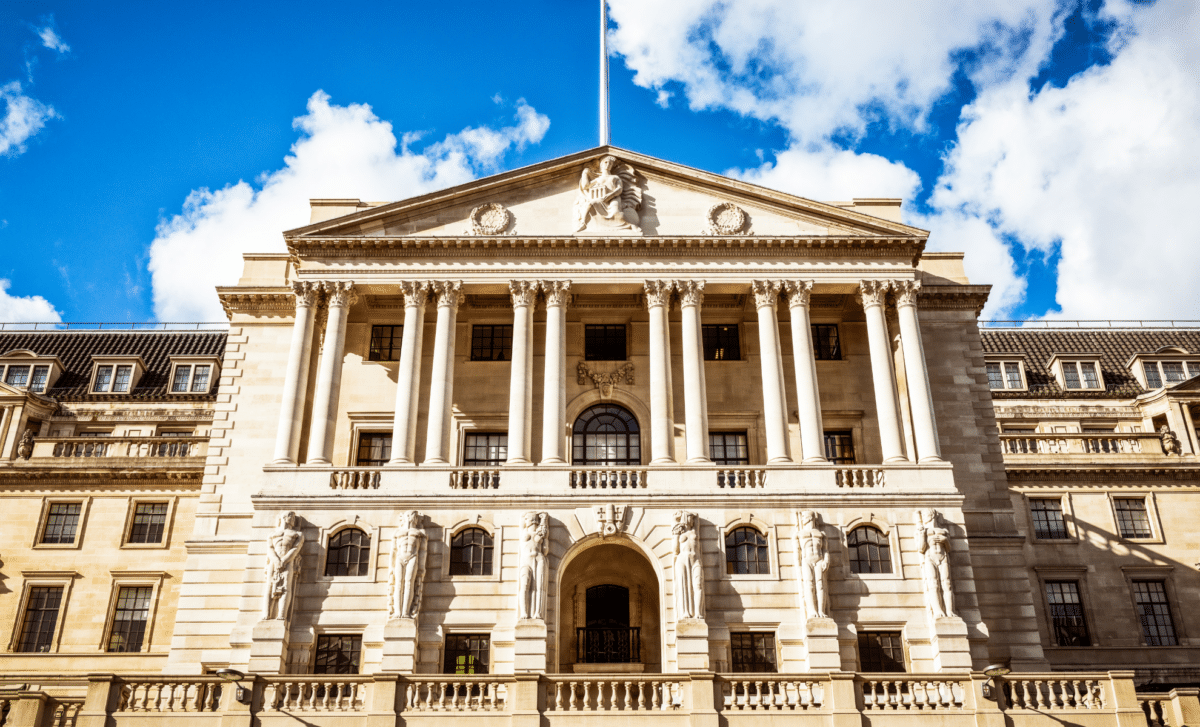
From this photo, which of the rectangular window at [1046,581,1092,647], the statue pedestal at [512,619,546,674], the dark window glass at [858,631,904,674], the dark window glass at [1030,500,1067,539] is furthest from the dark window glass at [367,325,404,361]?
the rectangular window at [1046,581,1092,647]

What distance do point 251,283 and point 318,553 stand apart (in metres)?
15.4

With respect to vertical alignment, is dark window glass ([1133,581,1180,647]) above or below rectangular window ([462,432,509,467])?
below

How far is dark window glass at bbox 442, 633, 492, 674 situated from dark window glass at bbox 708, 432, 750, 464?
12269 mm

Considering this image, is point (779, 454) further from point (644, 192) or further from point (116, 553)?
point (116, 553)

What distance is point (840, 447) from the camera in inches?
1601

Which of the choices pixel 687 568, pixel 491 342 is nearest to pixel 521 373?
pixel 491 342

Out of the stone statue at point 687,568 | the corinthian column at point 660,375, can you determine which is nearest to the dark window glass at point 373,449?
the corinthian column at point 660,375

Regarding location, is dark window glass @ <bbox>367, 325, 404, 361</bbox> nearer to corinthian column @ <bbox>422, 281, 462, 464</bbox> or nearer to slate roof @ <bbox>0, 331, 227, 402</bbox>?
corinthian column @ <bbox>422, 281, 462, 464</bbox>

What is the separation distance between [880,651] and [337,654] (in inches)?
722

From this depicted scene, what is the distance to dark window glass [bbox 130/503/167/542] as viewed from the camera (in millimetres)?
49656

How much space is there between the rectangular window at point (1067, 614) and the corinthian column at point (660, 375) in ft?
86.0

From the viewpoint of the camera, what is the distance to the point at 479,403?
1607 inches

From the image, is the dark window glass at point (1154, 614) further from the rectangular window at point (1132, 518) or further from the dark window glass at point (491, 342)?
the dark window glass at point (491, 342)

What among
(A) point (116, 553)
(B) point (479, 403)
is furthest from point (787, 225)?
(A) point (116, 553)
